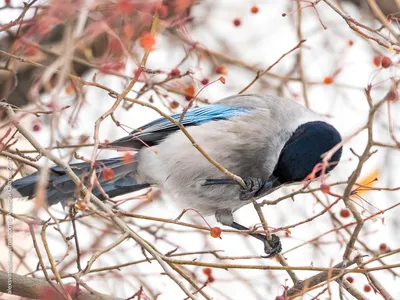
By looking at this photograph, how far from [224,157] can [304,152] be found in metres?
0.51

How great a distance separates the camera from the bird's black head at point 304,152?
3.78 metres

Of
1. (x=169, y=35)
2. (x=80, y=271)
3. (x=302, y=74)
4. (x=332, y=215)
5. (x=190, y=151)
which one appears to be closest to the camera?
(x=80, y=271)

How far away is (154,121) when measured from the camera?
4.50 m

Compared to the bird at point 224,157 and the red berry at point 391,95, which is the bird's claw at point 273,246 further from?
the red berry at point 391,95

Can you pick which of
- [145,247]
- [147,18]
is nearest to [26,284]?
[145,247]

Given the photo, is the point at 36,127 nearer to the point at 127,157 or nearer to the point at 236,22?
the point at 127,157

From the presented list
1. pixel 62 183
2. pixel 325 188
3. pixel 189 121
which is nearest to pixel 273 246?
pixel 189 121

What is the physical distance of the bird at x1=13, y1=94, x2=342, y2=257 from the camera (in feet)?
12.8

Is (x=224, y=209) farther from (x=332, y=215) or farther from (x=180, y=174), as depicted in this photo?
(x=332, y=215)

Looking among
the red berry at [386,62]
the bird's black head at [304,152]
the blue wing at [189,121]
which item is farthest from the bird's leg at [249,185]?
the red berry at [386,62]

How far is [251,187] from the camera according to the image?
4.01m

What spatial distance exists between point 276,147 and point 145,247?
151cm

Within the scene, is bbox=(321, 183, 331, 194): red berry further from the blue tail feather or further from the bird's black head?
the blue tail feather

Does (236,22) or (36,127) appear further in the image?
(236,22)
